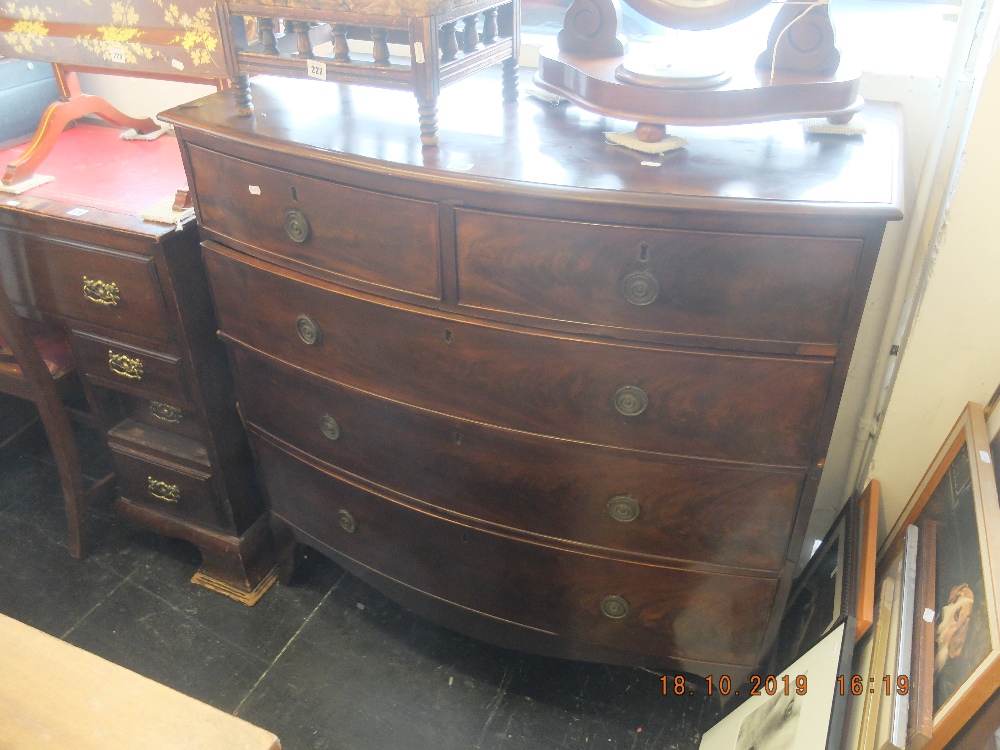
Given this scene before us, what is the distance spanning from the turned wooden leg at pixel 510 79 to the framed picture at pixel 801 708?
1044 mm

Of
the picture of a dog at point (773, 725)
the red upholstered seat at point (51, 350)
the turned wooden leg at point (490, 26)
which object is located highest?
the turned wooden leg at point (490, 26)

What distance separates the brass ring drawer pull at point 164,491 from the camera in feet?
5.78

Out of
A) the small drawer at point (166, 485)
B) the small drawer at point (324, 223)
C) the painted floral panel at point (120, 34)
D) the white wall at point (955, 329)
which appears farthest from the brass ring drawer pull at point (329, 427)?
the white wall at point (955, 329)

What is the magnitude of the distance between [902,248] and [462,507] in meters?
0.93

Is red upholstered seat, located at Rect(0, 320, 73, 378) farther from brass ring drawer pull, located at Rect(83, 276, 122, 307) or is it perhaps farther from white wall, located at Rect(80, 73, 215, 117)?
white wall, located at Rect(80, 73, 215, 117)

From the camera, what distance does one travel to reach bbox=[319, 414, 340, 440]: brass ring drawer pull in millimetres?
1376

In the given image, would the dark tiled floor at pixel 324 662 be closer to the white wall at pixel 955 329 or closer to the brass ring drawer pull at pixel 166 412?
the brass ring drawer pull at pixel 166 412

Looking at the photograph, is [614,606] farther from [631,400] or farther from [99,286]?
[99,286]

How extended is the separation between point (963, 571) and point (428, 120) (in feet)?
3.32

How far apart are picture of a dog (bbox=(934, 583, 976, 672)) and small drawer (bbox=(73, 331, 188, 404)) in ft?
4.64

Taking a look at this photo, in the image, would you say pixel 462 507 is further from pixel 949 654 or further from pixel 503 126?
pixel 949 654

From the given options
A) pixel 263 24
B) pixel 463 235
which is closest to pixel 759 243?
pixel 463 235

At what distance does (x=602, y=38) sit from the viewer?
1.18 meters
